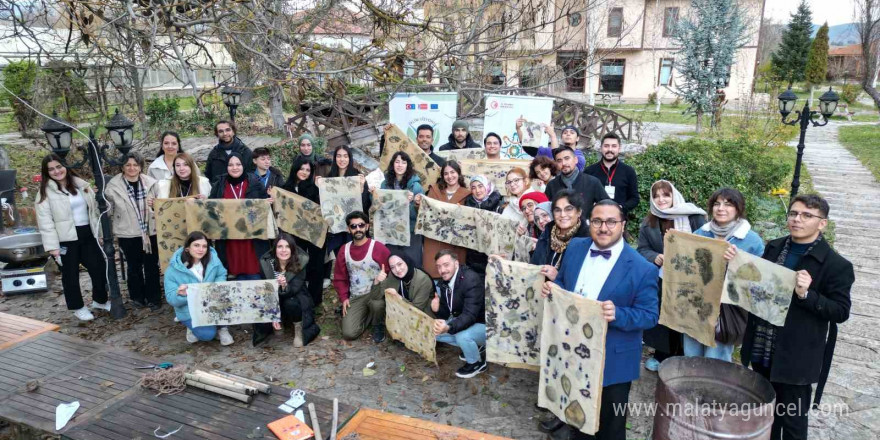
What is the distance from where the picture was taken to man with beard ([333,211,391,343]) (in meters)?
6.14

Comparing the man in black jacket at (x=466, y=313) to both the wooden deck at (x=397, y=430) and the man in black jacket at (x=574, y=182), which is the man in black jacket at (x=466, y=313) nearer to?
the man in black jacket at (x=574, y=182)

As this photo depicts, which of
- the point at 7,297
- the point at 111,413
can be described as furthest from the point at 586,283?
the point at 7,297

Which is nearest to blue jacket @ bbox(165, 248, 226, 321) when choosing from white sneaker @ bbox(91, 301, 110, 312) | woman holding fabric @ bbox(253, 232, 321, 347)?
woman holding fabric @ bbox(253, 232, 321, 347)

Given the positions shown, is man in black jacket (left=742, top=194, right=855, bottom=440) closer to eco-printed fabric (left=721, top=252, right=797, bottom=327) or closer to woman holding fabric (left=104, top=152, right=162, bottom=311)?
eco-printed fabric (left=721, top=252, right=797, bottom=327)

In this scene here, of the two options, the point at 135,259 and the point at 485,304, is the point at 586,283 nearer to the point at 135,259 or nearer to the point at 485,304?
the point at 485,304

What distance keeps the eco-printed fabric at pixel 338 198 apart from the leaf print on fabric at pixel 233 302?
1197 mm

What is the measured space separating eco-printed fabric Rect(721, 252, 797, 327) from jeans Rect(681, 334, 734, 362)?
53 centimetres

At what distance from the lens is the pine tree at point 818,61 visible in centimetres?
3816

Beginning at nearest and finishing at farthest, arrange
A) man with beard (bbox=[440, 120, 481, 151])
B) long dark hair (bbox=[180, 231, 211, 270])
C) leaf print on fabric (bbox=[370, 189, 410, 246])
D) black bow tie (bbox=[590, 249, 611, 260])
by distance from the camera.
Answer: black bow tie (bbox=[590, 249, 611, 260]) → long dark hair (bbox=[180, 231, 211, 270]) → leaf print on fabric (bbox=[370, 189, 410, 246]) → man with beard (bbox=[440, 120, 481, 151])

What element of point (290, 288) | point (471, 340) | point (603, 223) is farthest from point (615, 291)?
point (290, 288)

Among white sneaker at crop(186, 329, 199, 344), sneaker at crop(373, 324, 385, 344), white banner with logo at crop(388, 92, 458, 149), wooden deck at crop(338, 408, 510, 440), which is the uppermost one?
white banner with logo at crop(388, 92, 458, 149)

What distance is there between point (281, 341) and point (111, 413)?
2511 mm

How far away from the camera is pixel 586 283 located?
12.9 ft

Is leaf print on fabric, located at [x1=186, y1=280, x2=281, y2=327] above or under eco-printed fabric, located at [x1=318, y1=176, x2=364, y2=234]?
under
